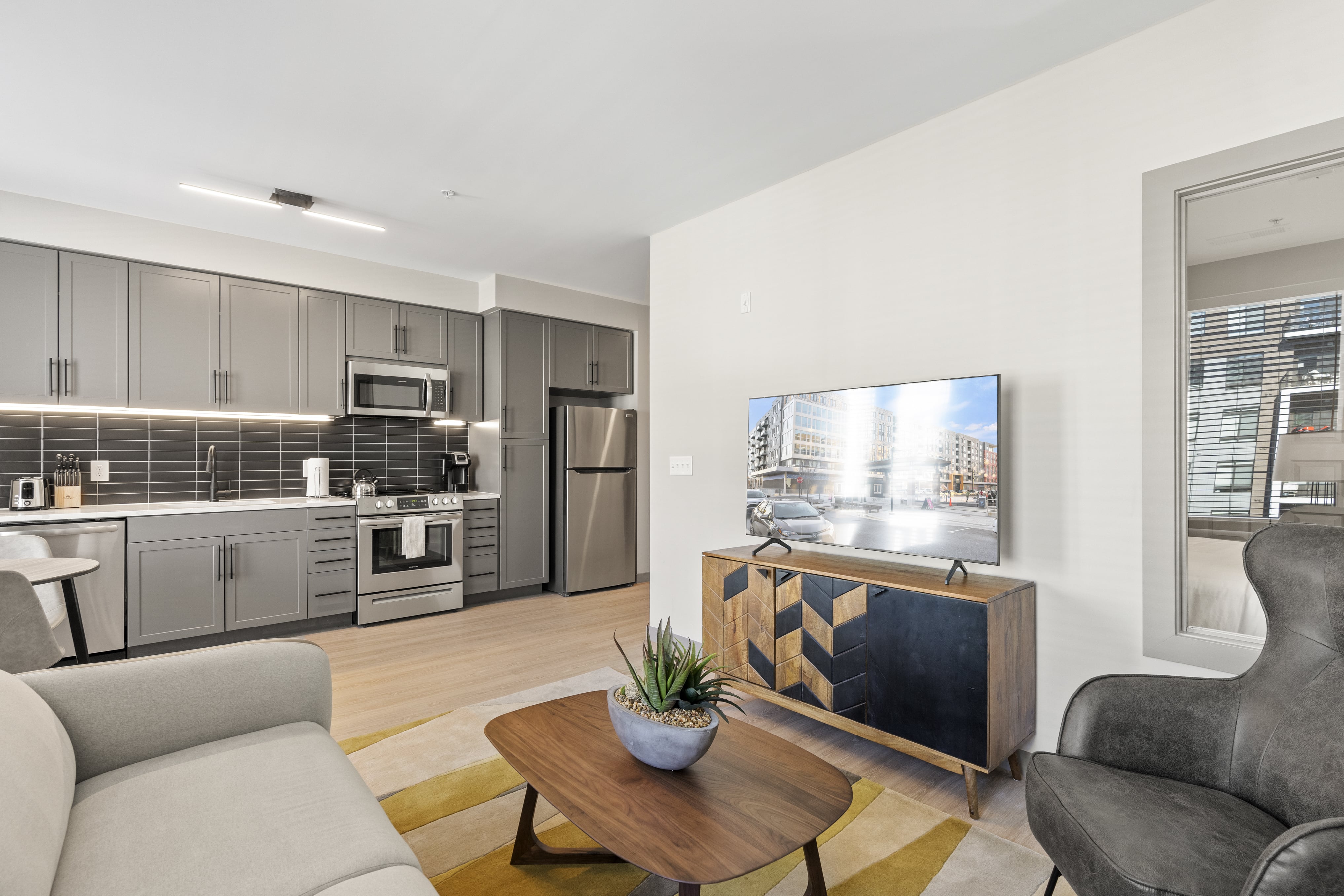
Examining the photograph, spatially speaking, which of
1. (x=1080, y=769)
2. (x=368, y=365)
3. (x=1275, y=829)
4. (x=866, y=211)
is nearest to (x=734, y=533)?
(x=866, y=211)

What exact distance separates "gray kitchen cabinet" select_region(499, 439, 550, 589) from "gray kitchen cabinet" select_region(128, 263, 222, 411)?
201 centimetres

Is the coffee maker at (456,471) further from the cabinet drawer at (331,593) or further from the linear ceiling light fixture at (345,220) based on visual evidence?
the linear ceiling light fixture at (345,220)

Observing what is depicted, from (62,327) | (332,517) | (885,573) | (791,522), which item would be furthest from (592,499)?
(62,327)

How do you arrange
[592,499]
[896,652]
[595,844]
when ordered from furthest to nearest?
1. [592,499]
2. [896,652]
3. [595,844]

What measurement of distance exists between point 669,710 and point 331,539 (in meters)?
3.63

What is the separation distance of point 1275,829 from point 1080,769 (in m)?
0.33

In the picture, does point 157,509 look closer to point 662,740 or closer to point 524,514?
point 524,514

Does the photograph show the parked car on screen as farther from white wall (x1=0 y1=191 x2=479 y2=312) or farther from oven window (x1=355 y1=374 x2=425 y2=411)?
white wall (x1=0 y1=191 x2=479 y2=312)

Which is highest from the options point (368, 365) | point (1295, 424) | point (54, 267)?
point (54, 267)

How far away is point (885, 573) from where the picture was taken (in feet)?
8.27

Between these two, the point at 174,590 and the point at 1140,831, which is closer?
the point at 1140,831

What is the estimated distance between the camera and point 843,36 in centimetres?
219

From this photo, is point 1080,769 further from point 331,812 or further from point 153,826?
point 153,826

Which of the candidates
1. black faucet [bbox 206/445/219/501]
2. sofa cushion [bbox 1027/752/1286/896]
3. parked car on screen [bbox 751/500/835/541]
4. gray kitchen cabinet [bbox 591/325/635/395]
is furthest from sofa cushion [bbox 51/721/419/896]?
gray kitchen cabinet [bbox 591/325/635/395]
